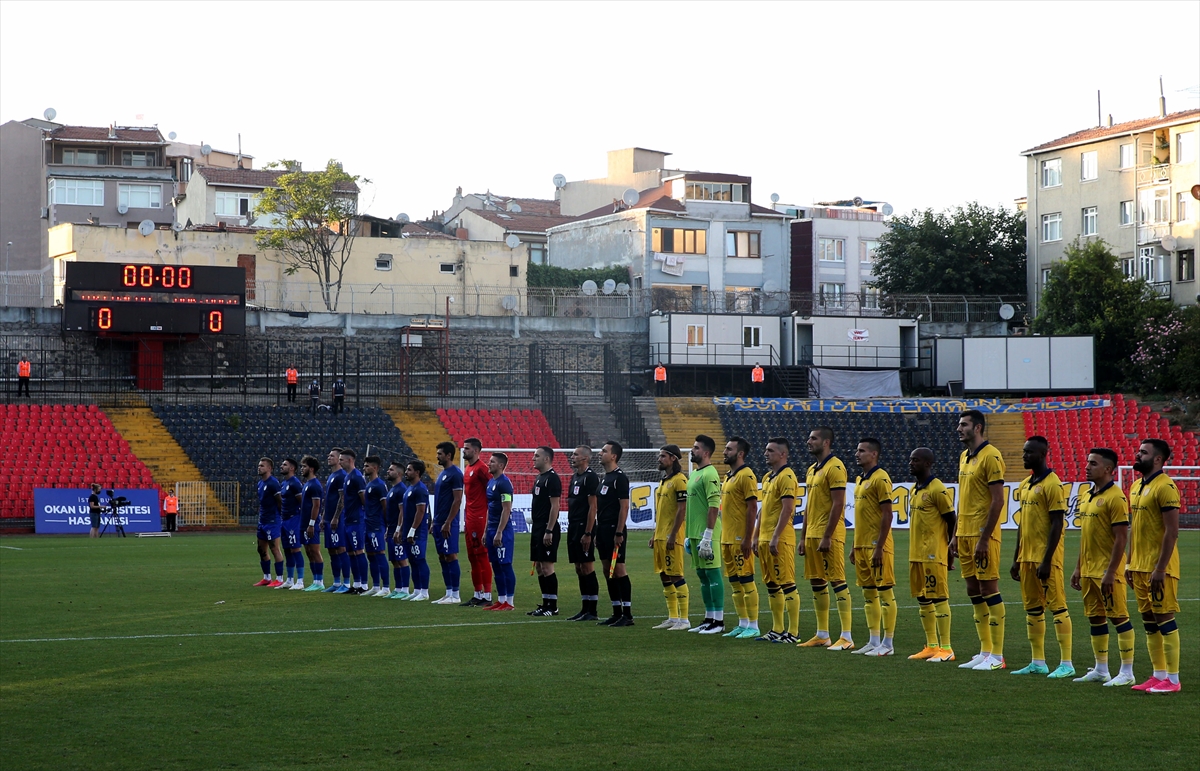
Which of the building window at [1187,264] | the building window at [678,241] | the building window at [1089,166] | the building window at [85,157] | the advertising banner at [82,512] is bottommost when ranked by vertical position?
the advertising banner at [82,512]

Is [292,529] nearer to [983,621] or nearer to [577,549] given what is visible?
[577,549]

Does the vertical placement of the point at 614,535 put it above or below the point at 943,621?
above

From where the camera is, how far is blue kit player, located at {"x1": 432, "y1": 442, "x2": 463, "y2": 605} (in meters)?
17.5

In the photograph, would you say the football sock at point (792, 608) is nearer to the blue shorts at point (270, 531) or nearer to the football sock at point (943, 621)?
the football sock at point (943, 621)

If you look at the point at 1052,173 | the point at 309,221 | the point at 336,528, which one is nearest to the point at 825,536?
the point at 336,528

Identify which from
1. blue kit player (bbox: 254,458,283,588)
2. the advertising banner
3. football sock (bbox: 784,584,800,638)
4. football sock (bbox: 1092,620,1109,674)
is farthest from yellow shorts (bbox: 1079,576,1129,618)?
the advertising banner

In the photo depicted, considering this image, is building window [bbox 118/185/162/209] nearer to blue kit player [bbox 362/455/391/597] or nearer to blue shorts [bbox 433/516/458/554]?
blue kit player [bbox 362/455/391/597]

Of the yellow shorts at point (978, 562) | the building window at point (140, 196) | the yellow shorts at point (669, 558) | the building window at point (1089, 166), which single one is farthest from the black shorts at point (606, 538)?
the building window at point (140, 196)

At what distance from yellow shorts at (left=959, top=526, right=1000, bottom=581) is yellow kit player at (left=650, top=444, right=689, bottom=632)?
3.68 meters

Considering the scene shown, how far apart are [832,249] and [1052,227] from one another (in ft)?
46.4

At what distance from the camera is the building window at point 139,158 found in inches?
2945

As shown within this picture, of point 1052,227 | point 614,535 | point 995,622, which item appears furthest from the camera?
point 1052,227

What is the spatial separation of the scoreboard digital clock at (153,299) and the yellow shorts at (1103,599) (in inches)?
1492

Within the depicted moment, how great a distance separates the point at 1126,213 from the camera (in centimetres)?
6306
